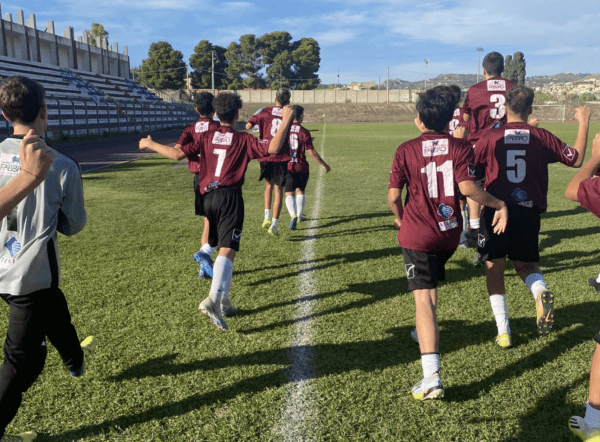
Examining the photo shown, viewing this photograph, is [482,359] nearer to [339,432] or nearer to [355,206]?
[339,432]

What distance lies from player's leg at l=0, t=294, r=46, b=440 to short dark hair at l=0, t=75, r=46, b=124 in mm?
880

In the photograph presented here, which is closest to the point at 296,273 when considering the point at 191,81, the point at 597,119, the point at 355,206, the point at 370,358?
the point at 370,358

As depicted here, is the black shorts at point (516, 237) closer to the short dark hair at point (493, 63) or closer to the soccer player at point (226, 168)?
the soccer player at point (226, 168)

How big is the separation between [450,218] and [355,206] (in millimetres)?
6554

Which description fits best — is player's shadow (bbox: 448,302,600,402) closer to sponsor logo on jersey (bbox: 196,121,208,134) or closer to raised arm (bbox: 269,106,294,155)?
raised arm (bbox: 269,106,294,155)

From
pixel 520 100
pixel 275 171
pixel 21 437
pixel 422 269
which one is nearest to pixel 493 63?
pixel 520 100

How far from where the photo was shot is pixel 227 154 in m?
4.20

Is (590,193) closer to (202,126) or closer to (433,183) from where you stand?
(433,183)

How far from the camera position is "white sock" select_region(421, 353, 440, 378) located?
2945mm

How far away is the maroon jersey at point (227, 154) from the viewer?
416 cm

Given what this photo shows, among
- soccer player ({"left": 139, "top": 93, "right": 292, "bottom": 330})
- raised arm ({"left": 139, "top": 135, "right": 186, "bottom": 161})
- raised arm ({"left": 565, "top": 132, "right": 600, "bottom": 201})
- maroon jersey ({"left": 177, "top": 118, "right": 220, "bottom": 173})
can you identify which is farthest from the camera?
maroon jersey ({"left": 177, "top": 118, "right": 220, "bottom": 173})

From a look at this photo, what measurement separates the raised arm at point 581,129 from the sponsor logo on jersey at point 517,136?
341 millimetres

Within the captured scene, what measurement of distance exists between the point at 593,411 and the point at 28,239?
2978mm

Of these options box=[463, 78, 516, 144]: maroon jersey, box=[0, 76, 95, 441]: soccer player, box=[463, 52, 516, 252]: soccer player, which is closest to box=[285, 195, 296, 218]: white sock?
box=[463, 52, 516, 252]: soccer player
